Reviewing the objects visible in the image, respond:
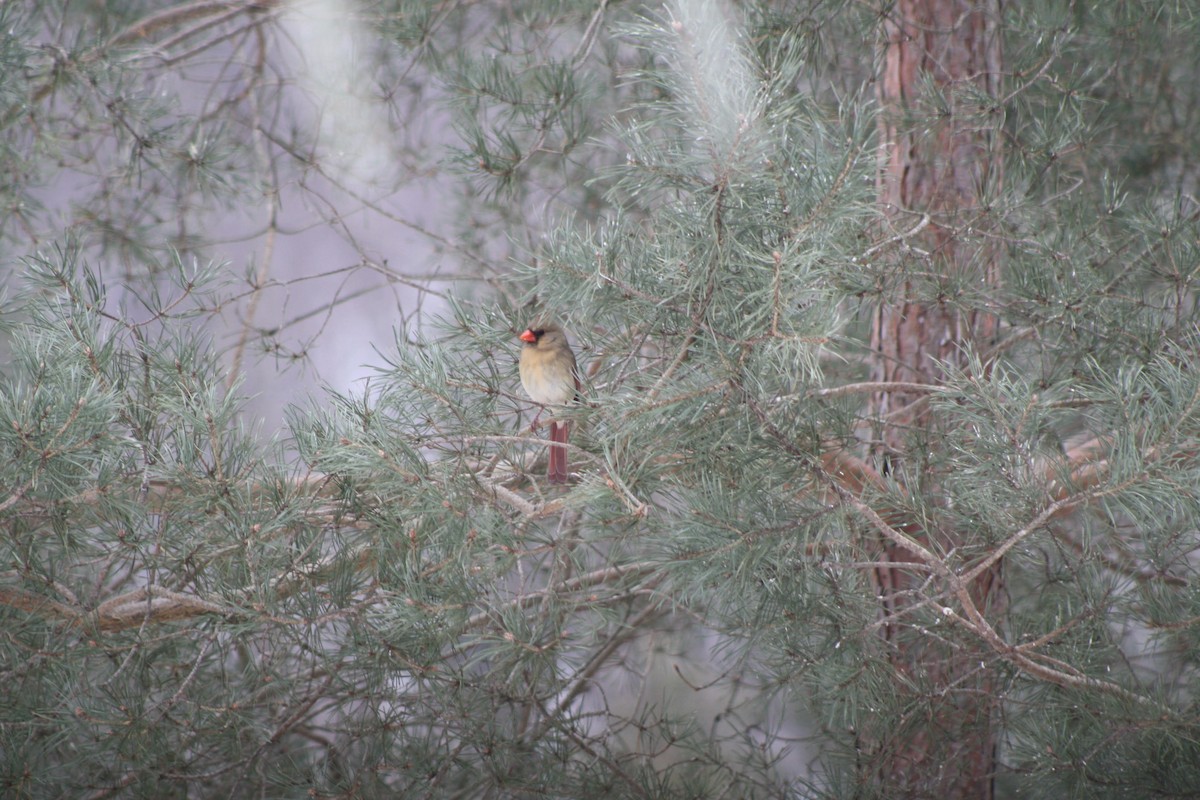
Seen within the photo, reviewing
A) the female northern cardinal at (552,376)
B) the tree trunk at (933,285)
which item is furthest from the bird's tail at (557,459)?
the tree trunk at (933,285)

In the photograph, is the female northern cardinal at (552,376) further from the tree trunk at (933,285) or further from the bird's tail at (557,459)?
the tree trunk at (933,285)

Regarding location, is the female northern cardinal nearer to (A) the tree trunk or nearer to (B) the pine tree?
(B) the pine tree

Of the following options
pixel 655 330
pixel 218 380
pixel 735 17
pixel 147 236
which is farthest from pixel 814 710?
pixel 147 236

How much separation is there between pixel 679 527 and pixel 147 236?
1.72 m

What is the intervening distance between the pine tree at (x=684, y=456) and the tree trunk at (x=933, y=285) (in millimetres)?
11

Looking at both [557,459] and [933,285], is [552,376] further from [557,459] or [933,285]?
[933,285]

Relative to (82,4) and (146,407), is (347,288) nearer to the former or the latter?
(82,4)

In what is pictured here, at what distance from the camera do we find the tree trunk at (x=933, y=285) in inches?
69.4

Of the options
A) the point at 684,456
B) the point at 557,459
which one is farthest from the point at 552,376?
the point at 684,456

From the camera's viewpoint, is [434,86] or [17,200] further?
[434,86]

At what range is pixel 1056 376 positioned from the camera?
1.76 m

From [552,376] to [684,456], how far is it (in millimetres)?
456

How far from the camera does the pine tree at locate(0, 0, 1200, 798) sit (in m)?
1.26

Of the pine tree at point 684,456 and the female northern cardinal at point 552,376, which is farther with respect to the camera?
the female northern cardinal at point 552,376
